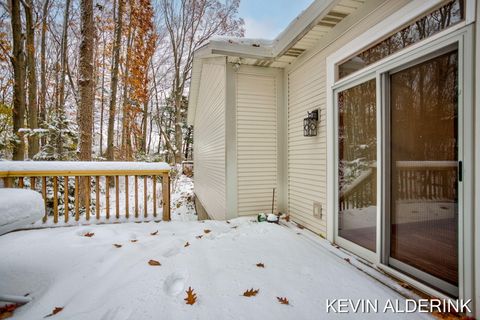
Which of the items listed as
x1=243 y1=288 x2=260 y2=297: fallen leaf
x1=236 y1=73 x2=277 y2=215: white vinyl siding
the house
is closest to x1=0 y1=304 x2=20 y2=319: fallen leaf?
x1=243 y1=288 x2=260 y2=297: fallen leaf

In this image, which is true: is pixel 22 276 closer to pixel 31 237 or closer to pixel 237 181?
pixel 31 237

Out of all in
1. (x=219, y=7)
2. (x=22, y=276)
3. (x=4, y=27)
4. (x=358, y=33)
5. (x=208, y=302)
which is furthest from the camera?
(x=219, y=7)

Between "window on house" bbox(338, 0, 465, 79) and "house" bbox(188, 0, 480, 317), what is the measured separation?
10 millimetres

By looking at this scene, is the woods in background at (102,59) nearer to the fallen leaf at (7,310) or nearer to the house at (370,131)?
the house at (370,131)

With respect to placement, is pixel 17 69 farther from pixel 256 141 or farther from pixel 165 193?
pixel 256 141

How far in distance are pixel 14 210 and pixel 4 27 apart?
11.6 meters

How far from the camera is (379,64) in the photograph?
8.26 ft

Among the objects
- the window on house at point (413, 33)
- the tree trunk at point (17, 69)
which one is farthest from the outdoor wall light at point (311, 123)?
A: the tree trunk at point (17, 69)

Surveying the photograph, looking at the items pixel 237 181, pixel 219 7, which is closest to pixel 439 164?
pixel 237 181

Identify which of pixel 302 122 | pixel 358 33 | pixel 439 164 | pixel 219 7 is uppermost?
pixel 219 7

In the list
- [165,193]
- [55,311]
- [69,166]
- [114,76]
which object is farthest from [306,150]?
[114,76]

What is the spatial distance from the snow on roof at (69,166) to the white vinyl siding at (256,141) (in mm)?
1441

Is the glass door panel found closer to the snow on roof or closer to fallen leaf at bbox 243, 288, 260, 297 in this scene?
fallen leaf at bbox 243, 288, 260, 297

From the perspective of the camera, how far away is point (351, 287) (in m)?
2.10
